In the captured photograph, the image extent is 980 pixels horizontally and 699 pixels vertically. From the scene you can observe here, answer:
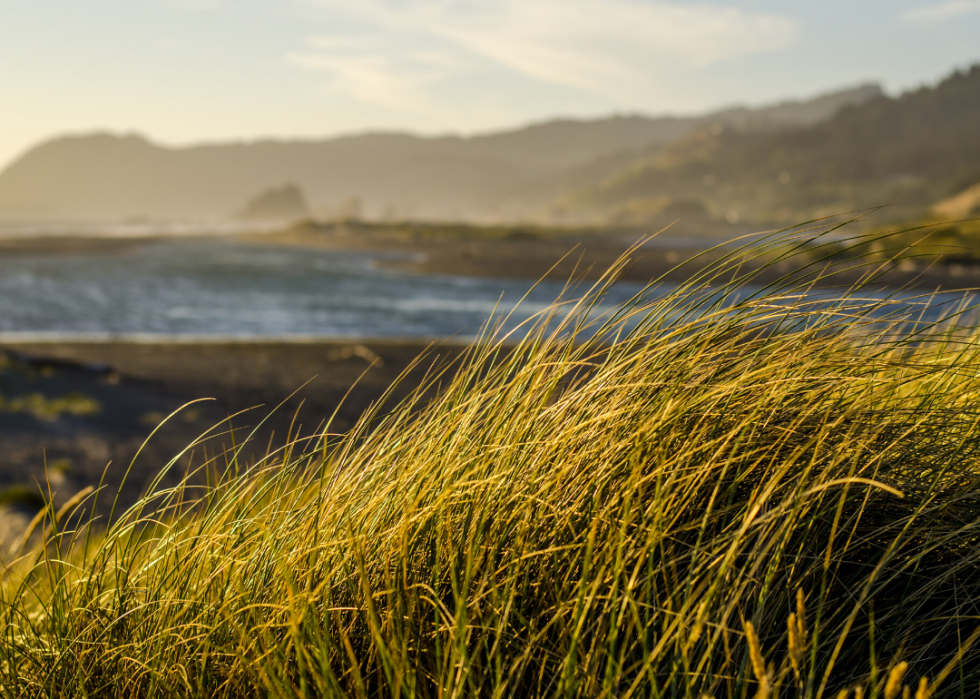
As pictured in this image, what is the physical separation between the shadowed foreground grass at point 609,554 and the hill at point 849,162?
5424 inches

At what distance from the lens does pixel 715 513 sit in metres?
1.43

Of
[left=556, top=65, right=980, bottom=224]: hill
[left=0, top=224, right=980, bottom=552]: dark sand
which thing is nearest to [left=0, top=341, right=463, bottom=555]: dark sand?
[left=0, top=224, right=980, bottom=552]: dark sand

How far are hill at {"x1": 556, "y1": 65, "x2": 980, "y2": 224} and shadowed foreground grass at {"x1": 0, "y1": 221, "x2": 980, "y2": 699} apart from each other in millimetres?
137776

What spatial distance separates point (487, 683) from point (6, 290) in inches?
1181

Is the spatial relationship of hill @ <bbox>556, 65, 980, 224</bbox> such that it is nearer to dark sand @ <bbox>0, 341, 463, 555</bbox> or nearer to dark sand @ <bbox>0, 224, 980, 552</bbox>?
dark sand @ <bbox>0, 224, 980, 552</bbox>

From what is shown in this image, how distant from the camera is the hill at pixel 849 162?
137 meters

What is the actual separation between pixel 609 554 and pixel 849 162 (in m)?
181

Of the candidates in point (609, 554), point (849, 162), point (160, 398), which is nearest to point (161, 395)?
point (160, 398)

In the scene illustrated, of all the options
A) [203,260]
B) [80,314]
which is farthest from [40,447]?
[203,260]

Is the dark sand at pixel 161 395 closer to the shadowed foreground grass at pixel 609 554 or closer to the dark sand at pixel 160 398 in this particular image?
the dark sand at pixel 160 398

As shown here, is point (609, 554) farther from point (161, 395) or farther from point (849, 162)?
point (849, 162)

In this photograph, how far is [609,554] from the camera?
4.37 feet

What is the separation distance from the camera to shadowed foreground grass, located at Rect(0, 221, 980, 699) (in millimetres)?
1331

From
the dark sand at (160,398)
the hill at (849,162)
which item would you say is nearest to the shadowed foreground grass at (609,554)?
the dark sand at (160,398)
